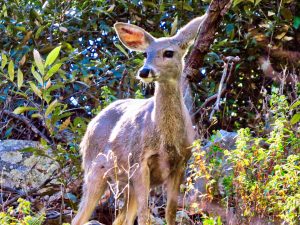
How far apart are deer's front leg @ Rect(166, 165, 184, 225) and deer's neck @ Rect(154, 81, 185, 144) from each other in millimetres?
315

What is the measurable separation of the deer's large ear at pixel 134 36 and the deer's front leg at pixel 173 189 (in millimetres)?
1379

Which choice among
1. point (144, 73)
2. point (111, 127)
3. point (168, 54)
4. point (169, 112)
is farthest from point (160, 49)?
point (111, 127)

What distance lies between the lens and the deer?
7.71m

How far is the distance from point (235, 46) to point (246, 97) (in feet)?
2.21

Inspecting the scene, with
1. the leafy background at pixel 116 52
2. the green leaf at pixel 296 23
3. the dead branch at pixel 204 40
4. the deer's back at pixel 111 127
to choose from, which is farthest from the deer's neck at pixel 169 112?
the green leaf at pixel 296 23

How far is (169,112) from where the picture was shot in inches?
311

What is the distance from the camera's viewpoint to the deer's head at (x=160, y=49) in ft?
26.1

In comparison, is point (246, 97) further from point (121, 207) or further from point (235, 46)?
point (121, 207)

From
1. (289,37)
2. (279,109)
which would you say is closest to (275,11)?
(289,37)

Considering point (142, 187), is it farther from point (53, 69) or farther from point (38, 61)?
point (38, 61)

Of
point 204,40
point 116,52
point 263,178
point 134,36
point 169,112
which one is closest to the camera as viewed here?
point 263,178

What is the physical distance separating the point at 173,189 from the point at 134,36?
5.60ft

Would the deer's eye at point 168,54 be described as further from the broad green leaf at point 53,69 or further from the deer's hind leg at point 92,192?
the deer's hind leg at point 92,192

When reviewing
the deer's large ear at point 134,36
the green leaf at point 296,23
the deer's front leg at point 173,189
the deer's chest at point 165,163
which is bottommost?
the deer's front leg at point 173,189
